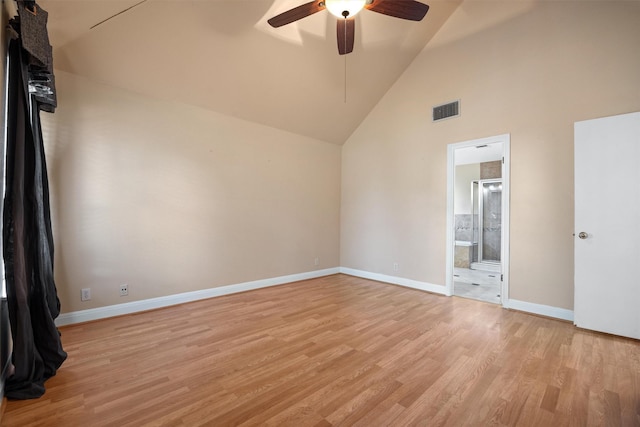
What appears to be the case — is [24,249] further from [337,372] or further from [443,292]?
[443,292]

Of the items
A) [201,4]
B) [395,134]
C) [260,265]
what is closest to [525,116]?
[395,134]

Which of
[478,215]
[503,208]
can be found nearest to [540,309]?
[503,208]

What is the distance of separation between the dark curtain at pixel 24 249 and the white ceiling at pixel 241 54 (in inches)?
36.6

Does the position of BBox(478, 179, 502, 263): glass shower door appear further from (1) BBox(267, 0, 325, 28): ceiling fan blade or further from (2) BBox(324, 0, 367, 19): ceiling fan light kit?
(1) BBox(267, 0, 325, 28): ceiling fan blade

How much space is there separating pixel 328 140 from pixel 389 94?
1.36 metres

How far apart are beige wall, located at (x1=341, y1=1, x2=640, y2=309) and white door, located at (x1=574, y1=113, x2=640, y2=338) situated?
186 mm

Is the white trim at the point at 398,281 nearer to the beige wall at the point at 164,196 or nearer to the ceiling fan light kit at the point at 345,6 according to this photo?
the beige wall at the point at 164,196

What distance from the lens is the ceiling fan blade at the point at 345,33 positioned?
99.3 inches

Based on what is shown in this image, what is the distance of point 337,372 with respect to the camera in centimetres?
209

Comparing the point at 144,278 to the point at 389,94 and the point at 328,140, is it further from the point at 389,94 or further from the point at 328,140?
the point at 389,94

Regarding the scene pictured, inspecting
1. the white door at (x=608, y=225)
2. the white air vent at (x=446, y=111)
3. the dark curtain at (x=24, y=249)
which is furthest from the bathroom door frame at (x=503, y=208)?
the dark curtain at (x=24, y=249)

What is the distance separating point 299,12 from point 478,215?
684cm

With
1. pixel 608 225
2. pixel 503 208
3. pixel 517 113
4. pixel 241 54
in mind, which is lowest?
pixel 608 225

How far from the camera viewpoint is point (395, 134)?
4809 mm
